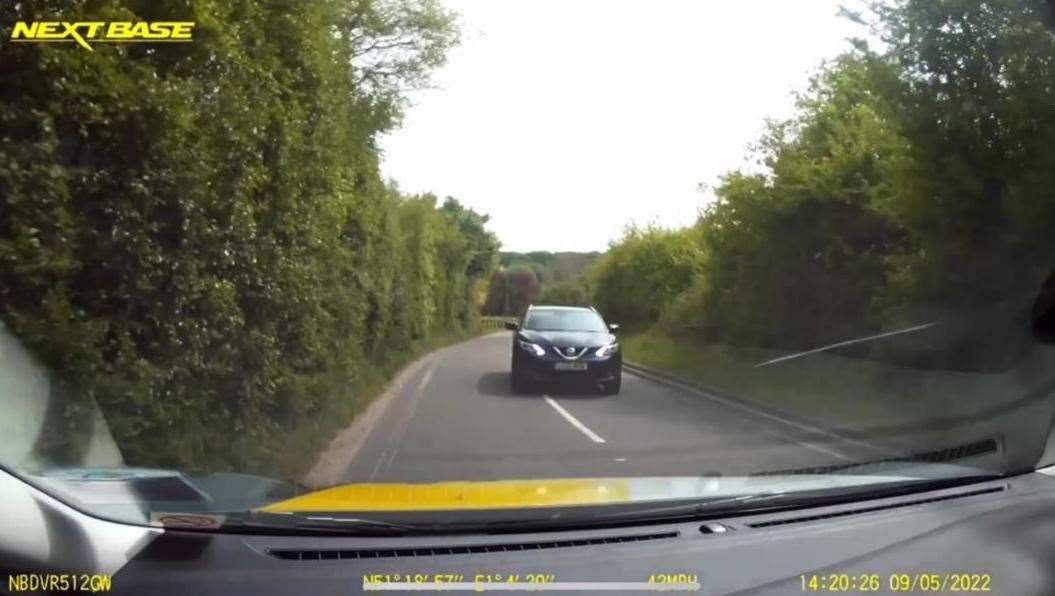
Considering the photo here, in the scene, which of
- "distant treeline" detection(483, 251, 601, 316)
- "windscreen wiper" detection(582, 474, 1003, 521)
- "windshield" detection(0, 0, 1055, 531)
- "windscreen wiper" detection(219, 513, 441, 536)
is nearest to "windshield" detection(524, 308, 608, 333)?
"windshield" detection(0, 0, 1055, 531)

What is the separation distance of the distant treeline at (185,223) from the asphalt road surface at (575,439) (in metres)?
0.89

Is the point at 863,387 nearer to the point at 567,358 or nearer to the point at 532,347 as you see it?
the point at 567,358

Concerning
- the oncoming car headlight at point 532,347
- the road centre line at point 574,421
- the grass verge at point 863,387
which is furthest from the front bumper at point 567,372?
the grass verge at point 863,387

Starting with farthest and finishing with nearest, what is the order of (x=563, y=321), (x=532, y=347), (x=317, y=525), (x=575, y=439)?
(x=563, y=321) < (x=532, y=347) < (x=575, y=439) < (x=317, y=525)

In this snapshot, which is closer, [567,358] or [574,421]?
[574,421]

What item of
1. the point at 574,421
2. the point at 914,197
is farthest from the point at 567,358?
the point at 914,197

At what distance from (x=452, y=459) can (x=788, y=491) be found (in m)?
2.95

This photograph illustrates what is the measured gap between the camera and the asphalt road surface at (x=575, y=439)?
6.32 metres

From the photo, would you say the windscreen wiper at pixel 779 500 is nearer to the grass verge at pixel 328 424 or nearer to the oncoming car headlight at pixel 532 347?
the grass verge at pixel 328 424

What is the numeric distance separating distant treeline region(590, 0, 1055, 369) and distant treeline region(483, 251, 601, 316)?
10871 millimetres

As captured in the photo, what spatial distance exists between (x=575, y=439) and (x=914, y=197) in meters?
4.82

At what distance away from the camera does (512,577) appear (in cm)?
347

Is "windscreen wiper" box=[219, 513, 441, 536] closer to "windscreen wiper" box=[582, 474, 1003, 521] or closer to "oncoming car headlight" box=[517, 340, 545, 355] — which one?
"windscreen wiper" box=[582, 474, 1003, 521]

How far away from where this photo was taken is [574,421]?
895 cm
